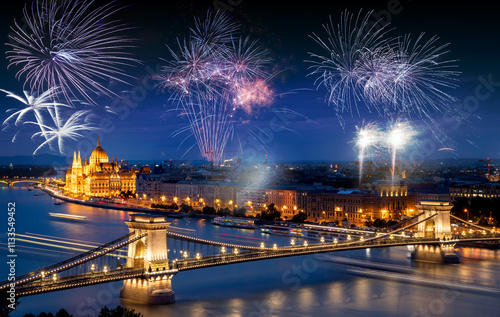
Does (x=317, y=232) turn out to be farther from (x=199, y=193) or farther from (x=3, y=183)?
(x=3, y=183)

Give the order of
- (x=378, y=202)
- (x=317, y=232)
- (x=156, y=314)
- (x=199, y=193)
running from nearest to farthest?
(x=156, y=314)
(x=317, y=232)
(x=378, y=202)
(x=199, y=193)

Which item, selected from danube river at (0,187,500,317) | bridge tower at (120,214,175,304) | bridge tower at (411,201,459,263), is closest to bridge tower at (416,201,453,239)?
bridge tower at (411,201,459,263)

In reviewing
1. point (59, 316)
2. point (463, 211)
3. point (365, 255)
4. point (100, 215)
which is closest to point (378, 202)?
point (463, 211)

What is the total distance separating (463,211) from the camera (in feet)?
93.9

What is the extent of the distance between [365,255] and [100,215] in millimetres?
19250

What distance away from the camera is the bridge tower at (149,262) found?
12398 mm

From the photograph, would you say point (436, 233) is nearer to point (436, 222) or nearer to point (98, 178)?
point (436, 222)

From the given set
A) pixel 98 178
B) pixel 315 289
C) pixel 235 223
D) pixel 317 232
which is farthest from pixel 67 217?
pixel 98 178

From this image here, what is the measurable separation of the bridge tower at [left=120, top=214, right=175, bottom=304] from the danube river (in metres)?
0.25

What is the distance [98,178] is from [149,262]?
146 ft

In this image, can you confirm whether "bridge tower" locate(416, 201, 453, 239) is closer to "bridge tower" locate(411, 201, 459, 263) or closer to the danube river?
"bridge tower" locate(411, 201, 459, 263)

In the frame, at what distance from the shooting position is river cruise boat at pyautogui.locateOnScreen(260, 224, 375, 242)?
24.0 metres

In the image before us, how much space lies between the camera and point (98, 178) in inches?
2188

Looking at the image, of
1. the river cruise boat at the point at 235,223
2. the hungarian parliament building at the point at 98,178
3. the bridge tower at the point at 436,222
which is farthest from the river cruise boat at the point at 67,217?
the hungarian parliament building at the point at 98,178
